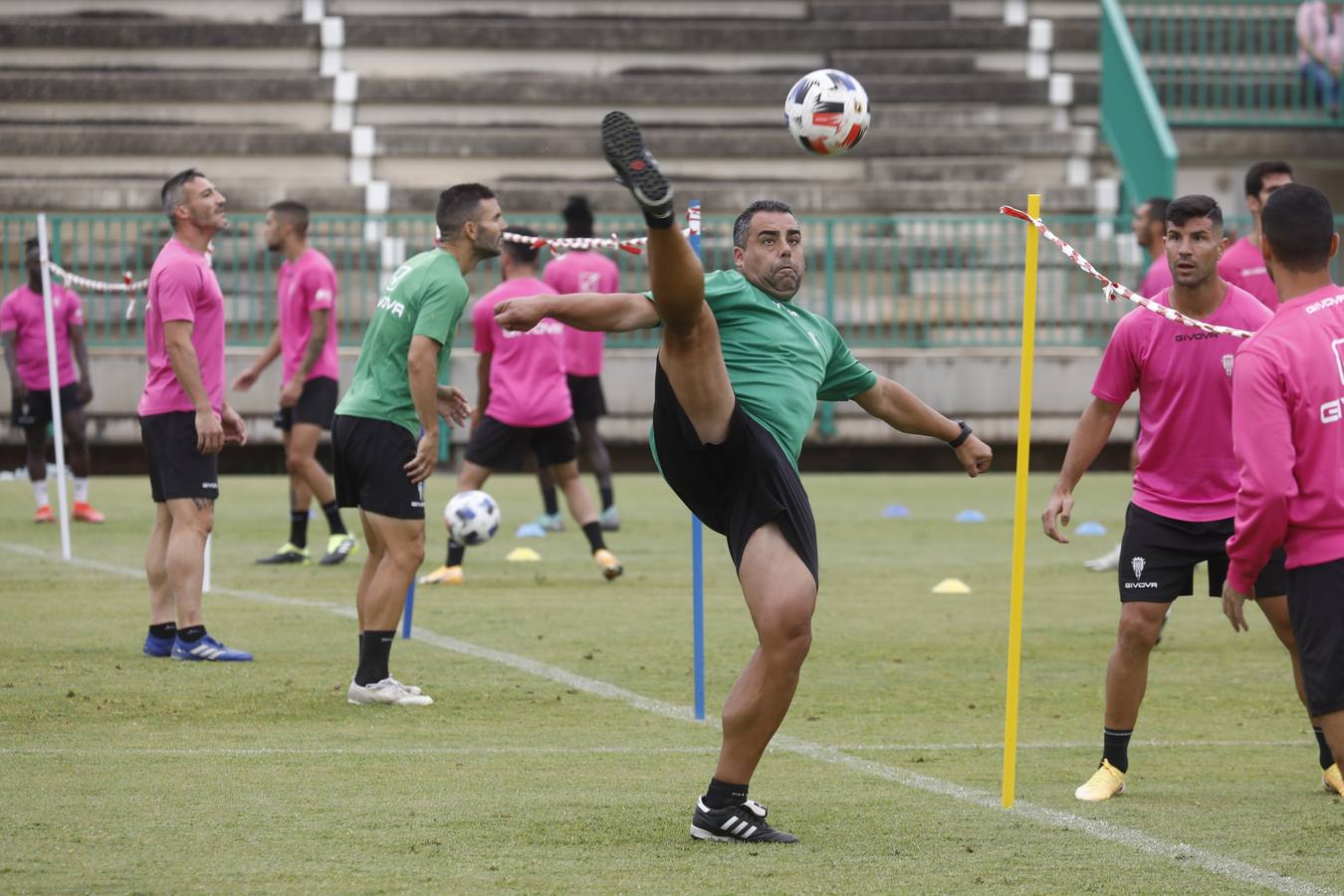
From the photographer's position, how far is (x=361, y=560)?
14195 mm

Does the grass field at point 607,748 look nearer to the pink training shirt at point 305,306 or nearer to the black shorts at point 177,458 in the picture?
the black shorts at point 177,458

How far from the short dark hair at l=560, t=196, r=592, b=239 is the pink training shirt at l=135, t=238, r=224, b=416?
22.3 ft

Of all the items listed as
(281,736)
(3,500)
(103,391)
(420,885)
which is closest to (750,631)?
(281,736)

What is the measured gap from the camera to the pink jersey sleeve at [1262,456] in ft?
17.3

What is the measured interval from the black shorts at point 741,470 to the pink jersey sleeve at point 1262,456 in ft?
4.48

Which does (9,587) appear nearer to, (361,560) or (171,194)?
(361,560)

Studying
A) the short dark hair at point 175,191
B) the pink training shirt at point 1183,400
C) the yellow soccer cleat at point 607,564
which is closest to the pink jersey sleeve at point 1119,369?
the pink training shirt at point 1183,400

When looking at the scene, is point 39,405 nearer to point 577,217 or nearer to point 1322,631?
point 577,217

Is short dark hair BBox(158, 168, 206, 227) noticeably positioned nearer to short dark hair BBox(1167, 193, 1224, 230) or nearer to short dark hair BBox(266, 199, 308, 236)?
short dark hair BBox(266, 199, 308, 236)

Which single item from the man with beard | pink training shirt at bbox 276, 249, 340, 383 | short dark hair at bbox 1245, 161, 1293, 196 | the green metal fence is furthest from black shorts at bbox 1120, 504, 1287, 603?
the green metal fence

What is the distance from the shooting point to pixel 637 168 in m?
5.41

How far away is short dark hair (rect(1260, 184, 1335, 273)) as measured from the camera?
5484 mm

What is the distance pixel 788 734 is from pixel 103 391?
603 inches

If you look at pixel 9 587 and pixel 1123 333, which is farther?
pixel 9 587
